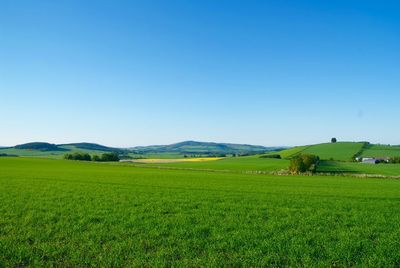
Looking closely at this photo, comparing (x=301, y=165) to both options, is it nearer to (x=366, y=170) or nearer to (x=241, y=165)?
(x=366, y=170)

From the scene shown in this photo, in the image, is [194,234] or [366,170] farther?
[366,170]

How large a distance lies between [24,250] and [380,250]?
1102cm

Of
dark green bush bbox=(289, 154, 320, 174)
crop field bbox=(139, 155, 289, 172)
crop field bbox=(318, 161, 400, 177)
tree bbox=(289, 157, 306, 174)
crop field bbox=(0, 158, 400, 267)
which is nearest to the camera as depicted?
crop field bbox=(0, 158, 400, 267)

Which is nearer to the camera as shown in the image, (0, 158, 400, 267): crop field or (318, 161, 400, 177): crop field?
(0, 158, 400, 267): crop field


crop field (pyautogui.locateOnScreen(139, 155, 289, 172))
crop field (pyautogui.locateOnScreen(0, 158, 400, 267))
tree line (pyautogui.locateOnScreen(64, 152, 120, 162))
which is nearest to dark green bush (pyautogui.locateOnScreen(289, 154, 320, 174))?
crop field (pyautogui.locateOnScreen(139, 155, 289, 172))

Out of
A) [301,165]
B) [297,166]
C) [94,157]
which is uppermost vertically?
[94,157]

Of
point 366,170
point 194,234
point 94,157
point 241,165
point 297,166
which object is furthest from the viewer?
point 94,157

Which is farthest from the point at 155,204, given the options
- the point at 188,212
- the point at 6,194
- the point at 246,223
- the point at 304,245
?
the point at 6,194

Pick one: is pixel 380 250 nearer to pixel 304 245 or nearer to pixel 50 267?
pixel 304 245

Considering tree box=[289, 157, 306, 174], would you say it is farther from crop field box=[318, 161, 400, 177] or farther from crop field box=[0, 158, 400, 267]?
crop field box=[0, 158, 400, 267]

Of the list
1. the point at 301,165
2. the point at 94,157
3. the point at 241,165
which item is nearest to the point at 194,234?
the point at 301,165

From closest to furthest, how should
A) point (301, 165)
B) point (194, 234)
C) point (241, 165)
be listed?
point (194, 234) → point (301, 165) → point (241, 165)

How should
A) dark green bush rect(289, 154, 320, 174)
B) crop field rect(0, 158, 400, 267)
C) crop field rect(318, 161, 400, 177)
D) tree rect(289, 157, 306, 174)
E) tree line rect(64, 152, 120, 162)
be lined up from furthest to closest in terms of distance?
tree line rect(64, 152, 120, 162) → dark green bush rect(289, 154, 320, 174) → tree rect(289, 157, 306, 174) → crop field rect(318, 161, 400, 177) → crop field rect(0, 158, 400, 267)

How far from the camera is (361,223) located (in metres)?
14.2
